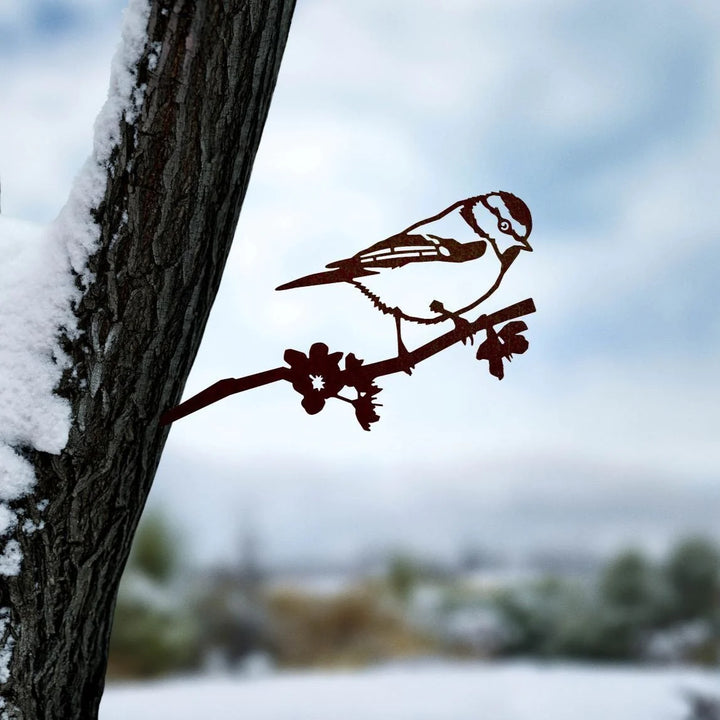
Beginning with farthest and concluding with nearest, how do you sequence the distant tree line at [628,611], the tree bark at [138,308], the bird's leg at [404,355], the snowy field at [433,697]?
the distant tree line at [628,611]
the snowy field at [433,697]
the bird's leg at [404,355]
the tree bark at [138,308]

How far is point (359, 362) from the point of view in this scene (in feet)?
2.83

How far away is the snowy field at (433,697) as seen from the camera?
1681 millimetres

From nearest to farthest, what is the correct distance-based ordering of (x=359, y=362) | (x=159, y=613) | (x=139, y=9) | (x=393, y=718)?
1. (x=139, y=9)
2. (x=359, y=362)
3. (x=393, y=718)
4. (x=159, y=613)

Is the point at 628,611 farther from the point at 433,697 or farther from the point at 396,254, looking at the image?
the point at 396,254

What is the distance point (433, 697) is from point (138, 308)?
1349 millimetres

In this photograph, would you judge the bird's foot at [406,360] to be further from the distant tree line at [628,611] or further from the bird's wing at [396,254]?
the distant tree line at [628,611]

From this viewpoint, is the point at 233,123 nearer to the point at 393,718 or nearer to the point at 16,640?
the point at 16,640

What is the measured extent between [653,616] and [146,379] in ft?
7.71

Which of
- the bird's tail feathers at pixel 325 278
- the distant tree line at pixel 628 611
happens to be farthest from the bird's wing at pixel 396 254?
the distant tree line at pixel 628 611

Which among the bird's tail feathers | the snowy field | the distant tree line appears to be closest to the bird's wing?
the bird's tail feathers

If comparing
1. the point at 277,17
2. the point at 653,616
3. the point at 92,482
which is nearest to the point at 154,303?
the point at 92,482

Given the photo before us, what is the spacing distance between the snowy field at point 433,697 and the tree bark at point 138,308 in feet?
3.24

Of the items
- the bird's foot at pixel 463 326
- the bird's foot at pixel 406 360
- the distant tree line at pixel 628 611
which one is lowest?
the distant tree line at pixel 628 611

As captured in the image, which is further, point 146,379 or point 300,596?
point 300,596
